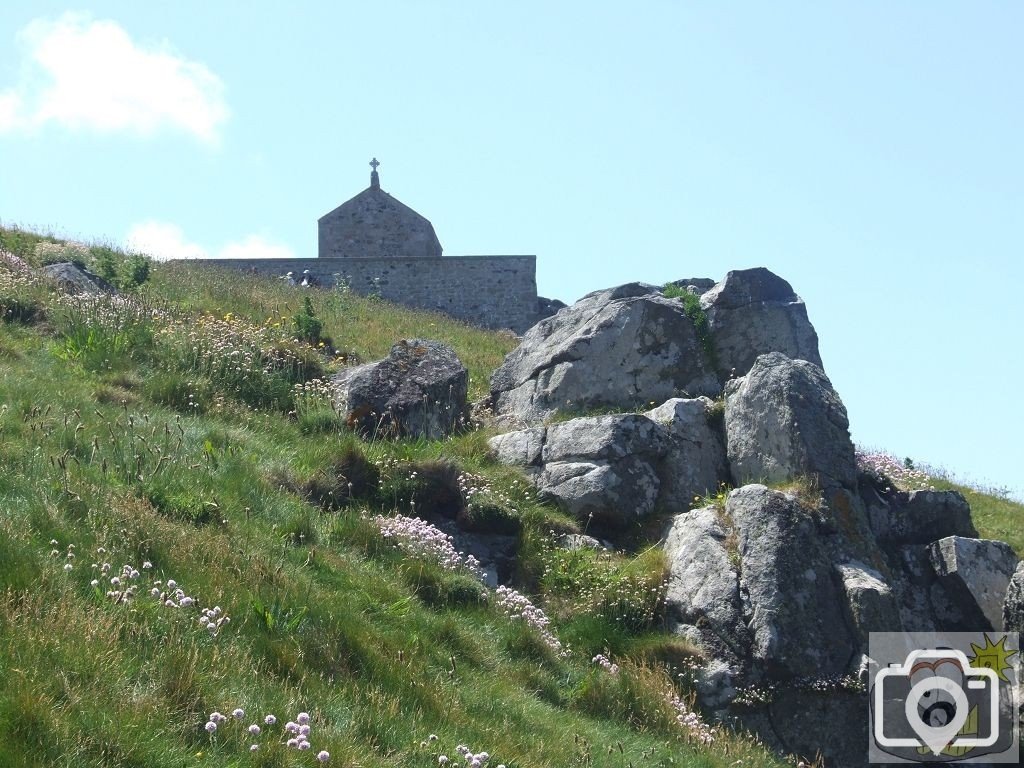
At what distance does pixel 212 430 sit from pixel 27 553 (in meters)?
4.63

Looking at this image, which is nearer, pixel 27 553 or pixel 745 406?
pixel 27 553

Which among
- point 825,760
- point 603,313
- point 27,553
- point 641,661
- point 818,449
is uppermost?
point 603,313

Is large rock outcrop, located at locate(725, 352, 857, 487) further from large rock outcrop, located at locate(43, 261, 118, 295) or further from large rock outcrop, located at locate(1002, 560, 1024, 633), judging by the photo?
large rock outcrop, located at locate(43, 261, 118, 295)

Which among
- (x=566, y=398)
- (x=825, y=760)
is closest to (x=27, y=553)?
(x=825, y=760)

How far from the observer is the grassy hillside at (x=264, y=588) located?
5930mm

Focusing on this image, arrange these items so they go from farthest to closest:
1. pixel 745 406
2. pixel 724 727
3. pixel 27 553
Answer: pixel 745 406 < pixel 724 727 < pixel 27 553

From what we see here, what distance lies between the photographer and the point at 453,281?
3550cm

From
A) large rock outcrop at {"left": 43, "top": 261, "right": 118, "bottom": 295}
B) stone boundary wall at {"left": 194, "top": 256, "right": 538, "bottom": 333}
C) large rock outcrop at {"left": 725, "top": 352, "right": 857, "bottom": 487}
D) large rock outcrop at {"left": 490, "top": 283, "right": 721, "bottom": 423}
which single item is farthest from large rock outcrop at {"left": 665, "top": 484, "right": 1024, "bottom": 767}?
stone boundary wall at {"left": 194, "top": 256, "right": 538, "bottom": 333}

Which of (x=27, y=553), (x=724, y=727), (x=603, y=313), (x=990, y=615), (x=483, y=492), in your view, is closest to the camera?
(x=27, y=553)

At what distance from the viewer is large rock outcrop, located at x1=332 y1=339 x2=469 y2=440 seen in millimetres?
13266

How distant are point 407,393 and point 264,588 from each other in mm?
5937

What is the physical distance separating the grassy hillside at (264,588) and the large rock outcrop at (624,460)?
0.40 meters

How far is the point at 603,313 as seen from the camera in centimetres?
1549

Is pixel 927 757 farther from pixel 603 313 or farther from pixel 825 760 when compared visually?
pixel 603 313
